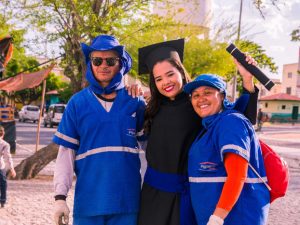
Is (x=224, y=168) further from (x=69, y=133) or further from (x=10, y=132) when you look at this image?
(x=10, y=132)

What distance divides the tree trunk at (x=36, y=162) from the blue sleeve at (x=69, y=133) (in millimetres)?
5824

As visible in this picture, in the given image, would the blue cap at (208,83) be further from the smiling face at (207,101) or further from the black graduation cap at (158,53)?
the black graduation cap at (158,53)

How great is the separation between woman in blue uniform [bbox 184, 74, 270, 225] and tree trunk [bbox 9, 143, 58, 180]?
20.9 feet

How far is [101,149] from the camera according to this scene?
2805 mm

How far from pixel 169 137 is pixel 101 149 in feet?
1.49

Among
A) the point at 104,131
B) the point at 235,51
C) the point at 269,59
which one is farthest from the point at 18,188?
the point at 269,59

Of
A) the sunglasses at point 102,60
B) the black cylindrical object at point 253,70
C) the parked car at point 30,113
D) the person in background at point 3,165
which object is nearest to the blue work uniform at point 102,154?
the sunglasses at point 102,60

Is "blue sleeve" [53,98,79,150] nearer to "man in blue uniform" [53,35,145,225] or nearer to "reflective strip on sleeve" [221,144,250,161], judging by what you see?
"man in blue uniform" [53,35,145,225]

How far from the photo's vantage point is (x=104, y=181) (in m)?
2.79

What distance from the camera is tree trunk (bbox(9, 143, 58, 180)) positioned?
8.57 metres

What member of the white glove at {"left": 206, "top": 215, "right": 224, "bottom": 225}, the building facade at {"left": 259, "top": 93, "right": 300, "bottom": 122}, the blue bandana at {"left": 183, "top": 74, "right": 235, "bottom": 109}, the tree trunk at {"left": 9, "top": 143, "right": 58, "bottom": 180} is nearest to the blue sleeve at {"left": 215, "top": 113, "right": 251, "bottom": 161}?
the blue bandana at {"left": 183, "top": 74, "right": 235, "bottom": 109}

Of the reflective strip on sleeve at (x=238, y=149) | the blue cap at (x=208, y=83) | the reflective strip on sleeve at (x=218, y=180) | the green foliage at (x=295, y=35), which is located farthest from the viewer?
the green foliage at (x=295, y=35)

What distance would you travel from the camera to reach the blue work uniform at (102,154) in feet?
9.14

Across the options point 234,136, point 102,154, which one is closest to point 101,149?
point 102,154
